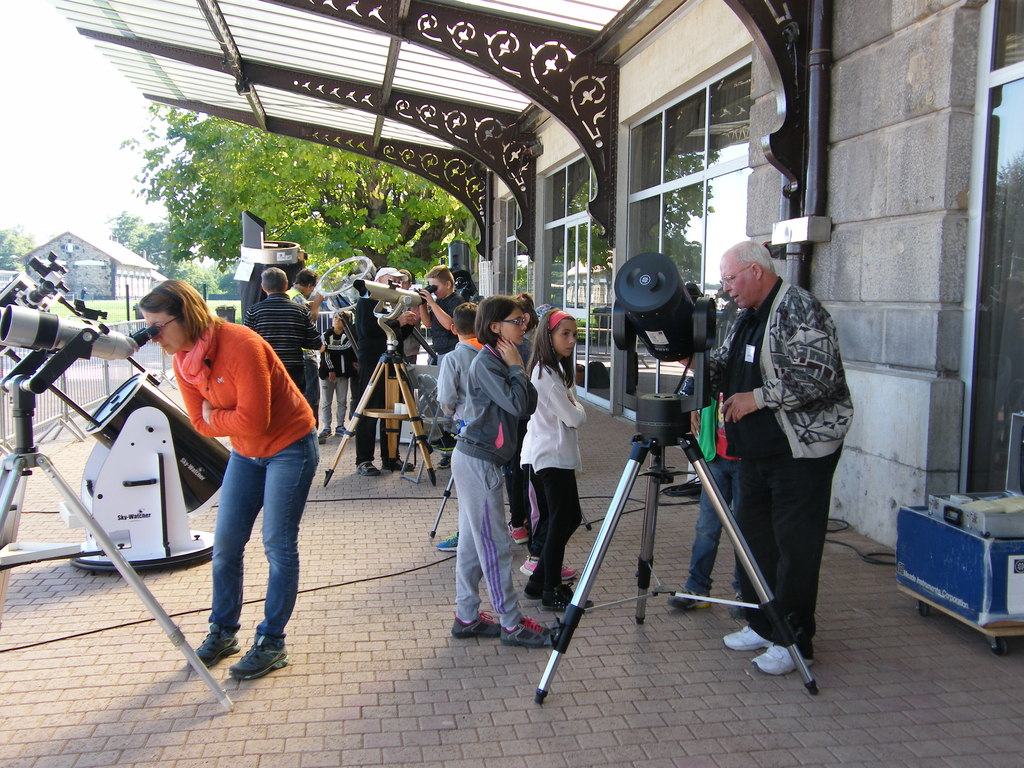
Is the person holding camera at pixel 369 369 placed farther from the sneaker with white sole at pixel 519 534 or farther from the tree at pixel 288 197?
the tree at pixel 288 197

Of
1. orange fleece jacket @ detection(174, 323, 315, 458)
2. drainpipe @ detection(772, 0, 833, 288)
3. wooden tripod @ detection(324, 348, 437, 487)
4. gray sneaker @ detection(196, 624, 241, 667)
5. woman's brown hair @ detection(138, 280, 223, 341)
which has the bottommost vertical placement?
gray sneaker @ detection(196, 624, 241, 667)

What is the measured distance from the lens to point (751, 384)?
11.1ft

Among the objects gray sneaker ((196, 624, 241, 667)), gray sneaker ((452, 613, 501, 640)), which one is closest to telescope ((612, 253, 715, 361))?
gray sneaker ((452, 613, 501, 640))

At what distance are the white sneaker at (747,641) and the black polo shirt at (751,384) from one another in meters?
0.83

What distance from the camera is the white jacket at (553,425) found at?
3.96 m

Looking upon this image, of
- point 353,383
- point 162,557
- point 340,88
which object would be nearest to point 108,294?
point 340,88

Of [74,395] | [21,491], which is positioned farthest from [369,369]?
[74,395]

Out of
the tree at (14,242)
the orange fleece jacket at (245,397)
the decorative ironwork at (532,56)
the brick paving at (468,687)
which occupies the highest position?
the tree at (14,242)

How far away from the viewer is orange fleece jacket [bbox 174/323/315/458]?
3168 mm

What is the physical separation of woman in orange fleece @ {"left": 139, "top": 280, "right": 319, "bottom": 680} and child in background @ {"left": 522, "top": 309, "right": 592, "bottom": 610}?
3.63 feet

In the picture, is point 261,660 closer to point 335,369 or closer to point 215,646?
point 215,646

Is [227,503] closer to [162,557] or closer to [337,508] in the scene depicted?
[162,557]

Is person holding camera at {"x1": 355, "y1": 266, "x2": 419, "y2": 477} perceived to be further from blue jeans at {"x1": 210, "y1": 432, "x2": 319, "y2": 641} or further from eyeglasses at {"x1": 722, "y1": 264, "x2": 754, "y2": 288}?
eyeglasses at {"x1": 722, "y1": 264, "x2": 754, "y2": 288}

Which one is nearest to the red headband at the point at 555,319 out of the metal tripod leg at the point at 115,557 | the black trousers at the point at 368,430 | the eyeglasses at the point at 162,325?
the eyeglasses at the point at 162,325
